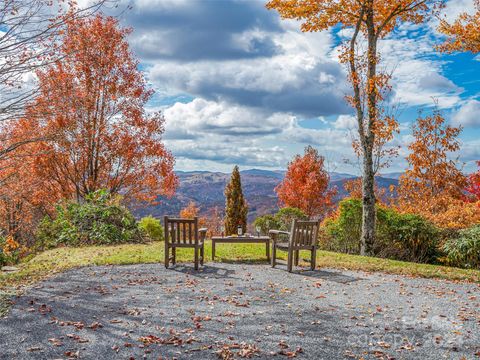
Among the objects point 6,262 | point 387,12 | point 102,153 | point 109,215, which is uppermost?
point 387,12

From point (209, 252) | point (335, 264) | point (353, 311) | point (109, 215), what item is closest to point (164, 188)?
point (109, 215)

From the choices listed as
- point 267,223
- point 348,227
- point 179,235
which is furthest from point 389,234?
Answer: point 179,235

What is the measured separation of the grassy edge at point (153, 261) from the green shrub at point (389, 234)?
1.42m

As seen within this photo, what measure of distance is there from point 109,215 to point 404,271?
8.95 meters

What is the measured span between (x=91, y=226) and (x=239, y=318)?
9542mm

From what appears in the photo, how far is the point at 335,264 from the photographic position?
976 cm

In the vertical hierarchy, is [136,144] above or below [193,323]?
above

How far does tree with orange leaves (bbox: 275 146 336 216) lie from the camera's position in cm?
3078

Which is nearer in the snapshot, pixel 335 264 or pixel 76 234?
pixel 335 264

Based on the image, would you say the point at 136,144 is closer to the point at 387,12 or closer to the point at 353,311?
the point at 387,12

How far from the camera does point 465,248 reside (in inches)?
420

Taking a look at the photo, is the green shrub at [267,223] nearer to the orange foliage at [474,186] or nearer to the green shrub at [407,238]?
the green shrub at [407,238]

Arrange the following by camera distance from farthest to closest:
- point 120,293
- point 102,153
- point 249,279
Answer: point 102,153
point 249,279
point 120,293

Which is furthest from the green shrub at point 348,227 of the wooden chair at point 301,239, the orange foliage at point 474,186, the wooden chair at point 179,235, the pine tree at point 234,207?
the pine tree at point 234,207
